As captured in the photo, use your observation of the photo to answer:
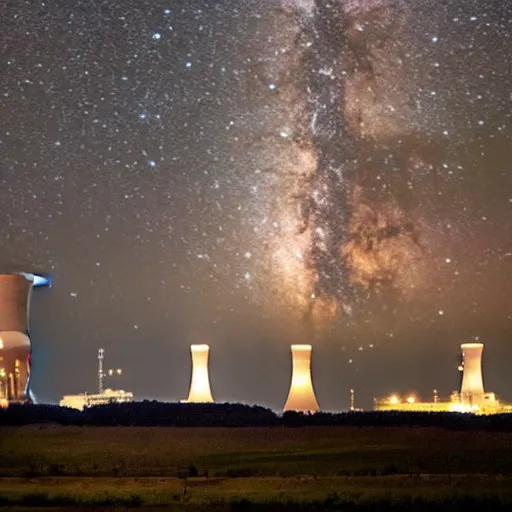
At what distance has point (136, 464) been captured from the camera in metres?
16.8

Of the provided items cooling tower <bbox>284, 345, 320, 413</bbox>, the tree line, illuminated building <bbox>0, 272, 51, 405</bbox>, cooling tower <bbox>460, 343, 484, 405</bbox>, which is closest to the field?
the tree line

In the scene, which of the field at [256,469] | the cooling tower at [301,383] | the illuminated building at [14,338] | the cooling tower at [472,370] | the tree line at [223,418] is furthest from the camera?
the illuminated building at [14,338]

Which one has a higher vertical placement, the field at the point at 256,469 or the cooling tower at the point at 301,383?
the cooling tower at the point at 301,383

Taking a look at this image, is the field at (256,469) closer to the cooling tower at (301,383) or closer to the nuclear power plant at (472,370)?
the cooling tower at (301,383)

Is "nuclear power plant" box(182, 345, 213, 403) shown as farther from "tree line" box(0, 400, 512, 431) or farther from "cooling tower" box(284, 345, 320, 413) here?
"tree line" box(0, 400, 512, 431)

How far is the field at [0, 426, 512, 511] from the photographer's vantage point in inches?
496

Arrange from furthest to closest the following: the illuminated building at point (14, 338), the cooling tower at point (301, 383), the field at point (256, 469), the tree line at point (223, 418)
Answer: the illuminated building at point (14, 338) → the cooling tower at point (301, 383) → the tree line at point (223, 418) → the field at point (256, 469)

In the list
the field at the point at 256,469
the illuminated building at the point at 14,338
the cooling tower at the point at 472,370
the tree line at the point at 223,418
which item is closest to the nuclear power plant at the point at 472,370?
the cooling tower at the point at 472,370

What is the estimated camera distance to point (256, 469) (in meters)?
16.2

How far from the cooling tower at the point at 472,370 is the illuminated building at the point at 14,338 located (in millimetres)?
17385

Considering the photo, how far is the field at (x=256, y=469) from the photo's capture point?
1261 centimetres

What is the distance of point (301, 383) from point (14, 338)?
488 inches

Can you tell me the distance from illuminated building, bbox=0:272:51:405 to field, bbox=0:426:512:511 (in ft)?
52.3

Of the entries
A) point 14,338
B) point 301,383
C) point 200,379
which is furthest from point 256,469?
point 14,338
